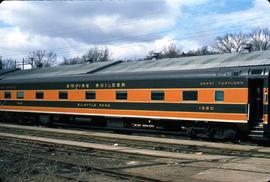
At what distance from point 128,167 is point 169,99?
8583 millimetres

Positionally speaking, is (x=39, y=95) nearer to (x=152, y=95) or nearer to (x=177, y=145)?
(x=152, y=95)

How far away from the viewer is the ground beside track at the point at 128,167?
10094mm

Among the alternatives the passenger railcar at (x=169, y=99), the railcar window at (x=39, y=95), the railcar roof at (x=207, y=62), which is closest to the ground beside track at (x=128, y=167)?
the passenger railcar at (x=169, y=99)

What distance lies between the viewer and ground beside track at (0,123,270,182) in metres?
10.1

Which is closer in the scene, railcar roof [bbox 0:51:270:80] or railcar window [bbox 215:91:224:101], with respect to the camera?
railcar window [bbox 215:91:224:101]

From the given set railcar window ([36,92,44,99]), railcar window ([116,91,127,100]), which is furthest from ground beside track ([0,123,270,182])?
railcar window ([36,92,44,99])

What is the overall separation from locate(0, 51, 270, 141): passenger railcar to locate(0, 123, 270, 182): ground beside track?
365 centimetres

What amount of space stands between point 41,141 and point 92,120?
19.4 ft

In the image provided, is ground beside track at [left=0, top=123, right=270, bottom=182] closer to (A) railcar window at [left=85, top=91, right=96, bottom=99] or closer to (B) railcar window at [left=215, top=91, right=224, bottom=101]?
(B) railcar window at [left=215, top=91, right=224, bottom=101]

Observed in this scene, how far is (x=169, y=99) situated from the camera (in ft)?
66.6

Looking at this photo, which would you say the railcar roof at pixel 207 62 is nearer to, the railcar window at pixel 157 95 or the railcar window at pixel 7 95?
the railcar window at pixel 157 95

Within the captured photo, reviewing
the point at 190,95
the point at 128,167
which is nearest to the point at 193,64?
the point at 190,95

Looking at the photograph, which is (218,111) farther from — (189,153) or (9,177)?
(9,177)

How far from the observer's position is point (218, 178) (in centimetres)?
1013
